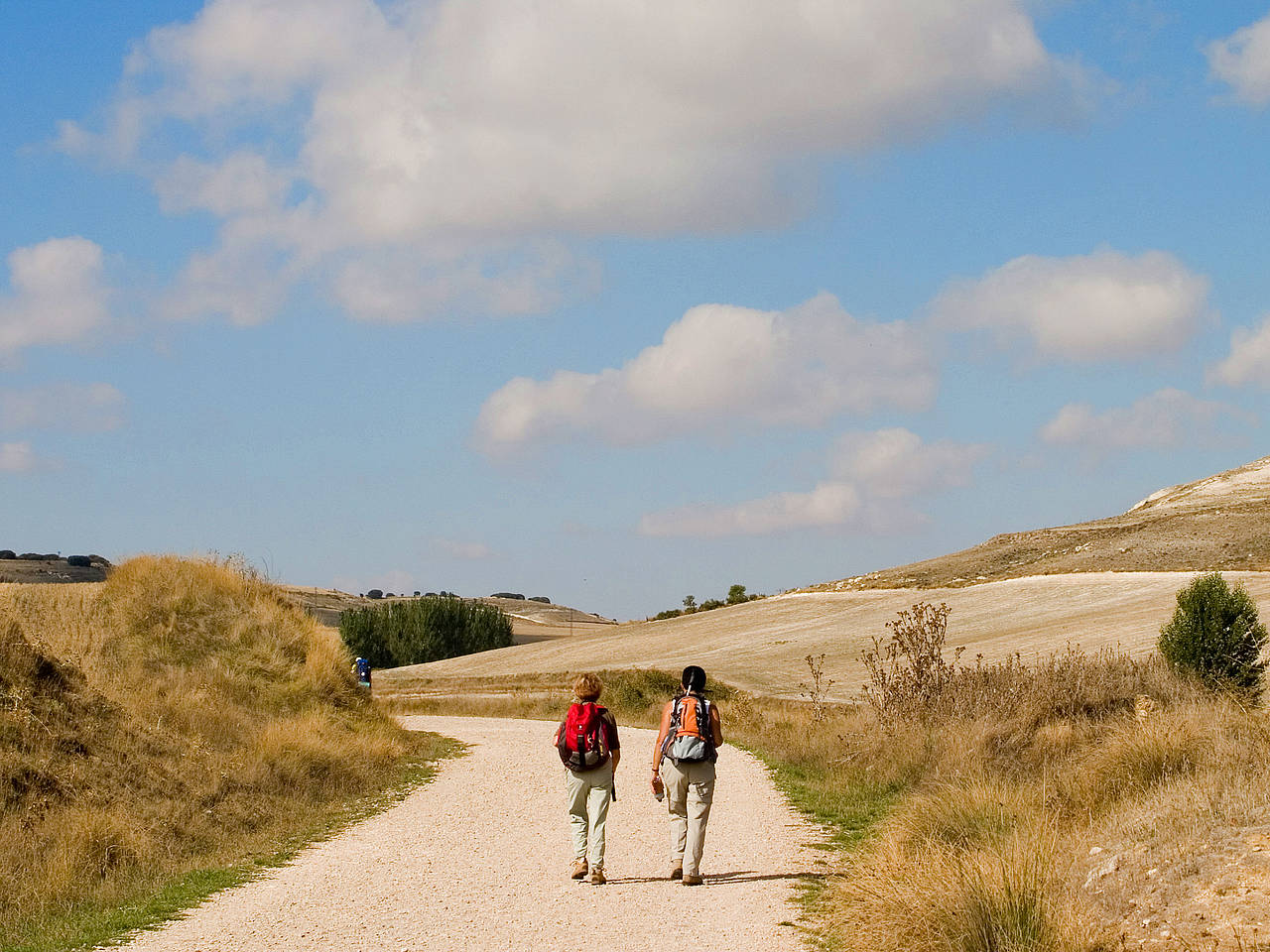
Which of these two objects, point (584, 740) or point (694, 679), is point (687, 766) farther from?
point (584, 740)

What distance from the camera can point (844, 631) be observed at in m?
61.0

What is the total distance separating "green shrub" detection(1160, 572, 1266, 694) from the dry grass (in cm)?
1491

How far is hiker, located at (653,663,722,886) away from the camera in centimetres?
1114

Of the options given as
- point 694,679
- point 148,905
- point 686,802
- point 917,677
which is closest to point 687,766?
point 686,802

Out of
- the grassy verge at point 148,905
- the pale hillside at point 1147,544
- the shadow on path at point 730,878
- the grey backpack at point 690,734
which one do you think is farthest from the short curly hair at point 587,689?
the pale hillside at point 1147,544

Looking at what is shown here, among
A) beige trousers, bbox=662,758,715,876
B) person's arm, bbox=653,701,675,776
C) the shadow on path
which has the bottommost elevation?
the shadow on path

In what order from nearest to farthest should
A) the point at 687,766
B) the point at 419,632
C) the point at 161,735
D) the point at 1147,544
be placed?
the point at 687,766 → the point at 161,735 → the point at 1147,544 → the point at 419,632

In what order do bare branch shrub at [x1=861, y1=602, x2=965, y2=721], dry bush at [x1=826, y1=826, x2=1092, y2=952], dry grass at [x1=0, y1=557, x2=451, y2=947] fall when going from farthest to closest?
1. bare branch shrub at [x1=861, y1=602, x2=965, y2=721]
2. dry grass at [x1=0, y1=557, x2=451, y2=947]
3. dry bush at [x1=826, y1=826, x2=1092, y2=952]

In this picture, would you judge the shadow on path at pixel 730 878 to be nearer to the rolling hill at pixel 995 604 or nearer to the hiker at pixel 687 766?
the hiker at pixel 687 766

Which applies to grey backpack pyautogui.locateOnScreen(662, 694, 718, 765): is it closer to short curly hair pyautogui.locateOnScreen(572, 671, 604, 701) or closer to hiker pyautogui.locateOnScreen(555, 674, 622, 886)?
hiker pyautogui.locateOnScreen(555, 674, 622, 886)

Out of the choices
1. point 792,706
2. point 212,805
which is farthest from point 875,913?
point 792,706

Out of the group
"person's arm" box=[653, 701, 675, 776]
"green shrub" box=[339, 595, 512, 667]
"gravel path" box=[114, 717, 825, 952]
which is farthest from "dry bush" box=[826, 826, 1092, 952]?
"green shrub" box=[339, 595, 512, 667]

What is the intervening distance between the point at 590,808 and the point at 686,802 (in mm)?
862

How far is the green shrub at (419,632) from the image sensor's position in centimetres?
9456
